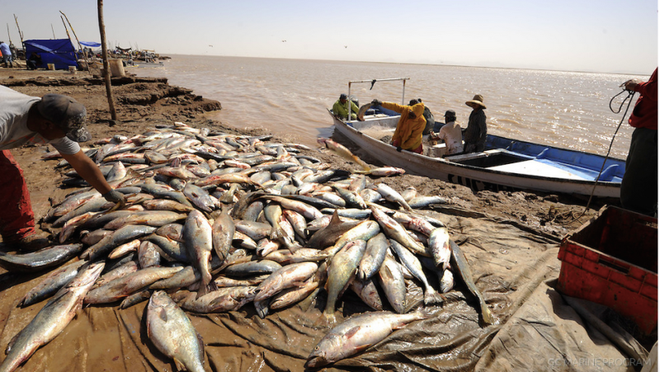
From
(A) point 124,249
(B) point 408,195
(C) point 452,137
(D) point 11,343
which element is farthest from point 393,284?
(C) point 452,137

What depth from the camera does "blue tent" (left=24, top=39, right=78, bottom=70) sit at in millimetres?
27094

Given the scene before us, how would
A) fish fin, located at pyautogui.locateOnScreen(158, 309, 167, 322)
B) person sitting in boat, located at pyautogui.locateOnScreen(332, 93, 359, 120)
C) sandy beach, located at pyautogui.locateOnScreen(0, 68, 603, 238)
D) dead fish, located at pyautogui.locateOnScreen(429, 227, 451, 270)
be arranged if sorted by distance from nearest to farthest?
fish fin, located at pyautogui.locateOnScreen(158, 309, 167, 322) → dead fish, located at pyautogui.locateOnScreen(429, 227, 451, 270) → sandy beach, located at pyautogui.locateOnScreen(0, 68, 603, 238) → person sitting in boat, located at pyautogui.locateOnScreen(332, 93, 359, 120)

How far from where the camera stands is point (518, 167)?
777 centimetres

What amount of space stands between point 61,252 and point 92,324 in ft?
4.16

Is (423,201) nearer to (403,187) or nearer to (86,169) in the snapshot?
(403,187)

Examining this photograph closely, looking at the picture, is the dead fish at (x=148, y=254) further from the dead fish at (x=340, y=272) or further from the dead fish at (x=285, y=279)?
the dead fish at (x=340, y=272)

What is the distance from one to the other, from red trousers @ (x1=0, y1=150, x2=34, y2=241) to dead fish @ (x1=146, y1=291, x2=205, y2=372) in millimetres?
2343

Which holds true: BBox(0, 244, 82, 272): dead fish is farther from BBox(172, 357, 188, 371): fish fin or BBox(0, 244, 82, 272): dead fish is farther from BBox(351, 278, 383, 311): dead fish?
BBox(351, 278, 383, 311): dead fish

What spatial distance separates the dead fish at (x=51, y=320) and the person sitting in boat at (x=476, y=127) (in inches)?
322

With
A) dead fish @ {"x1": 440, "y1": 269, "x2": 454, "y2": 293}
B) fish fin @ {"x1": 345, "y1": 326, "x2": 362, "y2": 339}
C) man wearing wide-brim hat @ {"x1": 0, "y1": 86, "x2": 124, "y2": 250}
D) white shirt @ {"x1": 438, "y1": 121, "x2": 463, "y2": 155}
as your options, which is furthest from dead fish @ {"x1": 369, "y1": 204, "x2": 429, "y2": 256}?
white shirt @ {"x1": 438, "y1": 121, "x2": 463, "y2": 155}

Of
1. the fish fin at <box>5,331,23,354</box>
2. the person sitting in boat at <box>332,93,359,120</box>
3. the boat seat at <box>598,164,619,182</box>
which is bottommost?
the fish fin at <box>5,331,23,354</box>

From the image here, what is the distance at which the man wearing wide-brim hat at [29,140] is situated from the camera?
2949mm

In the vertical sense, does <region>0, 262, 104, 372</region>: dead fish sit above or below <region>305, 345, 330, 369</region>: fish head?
above

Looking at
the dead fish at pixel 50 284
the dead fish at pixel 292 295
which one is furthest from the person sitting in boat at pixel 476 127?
the dead fish at pixel 50 284
